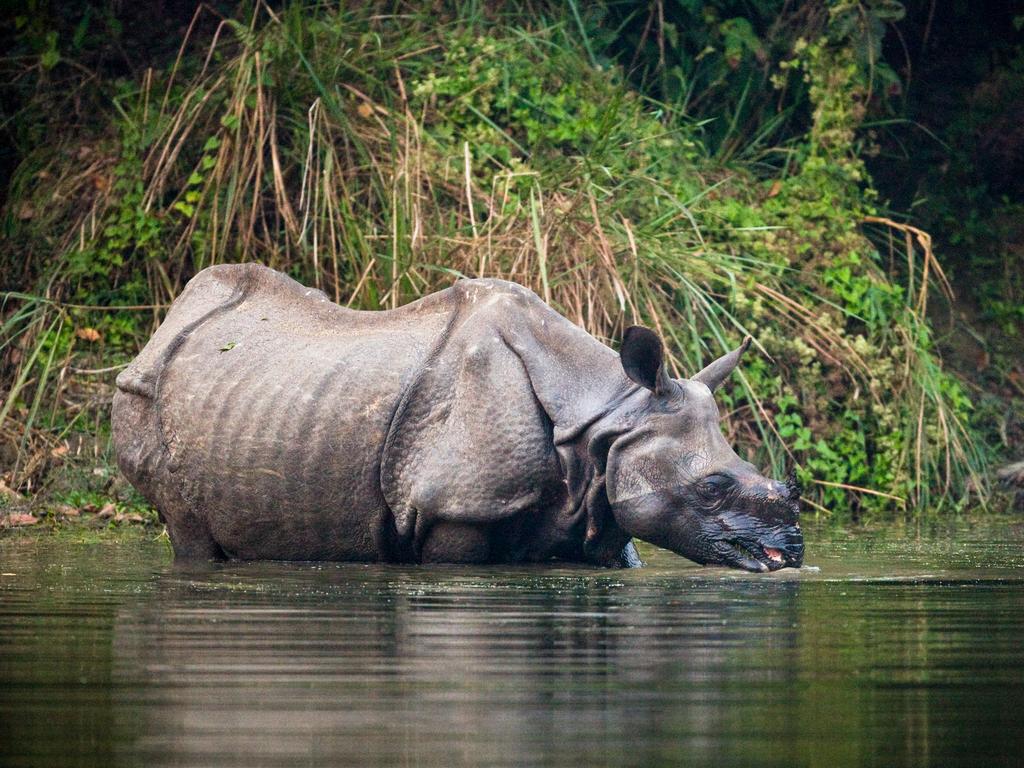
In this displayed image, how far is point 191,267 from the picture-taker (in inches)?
424

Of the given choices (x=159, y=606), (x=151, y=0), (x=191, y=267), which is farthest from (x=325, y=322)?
(x=151, y=0)

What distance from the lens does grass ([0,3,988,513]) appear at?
9.78 m

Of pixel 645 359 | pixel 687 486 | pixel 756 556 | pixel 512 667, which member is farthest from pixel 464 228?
pixel 512 667

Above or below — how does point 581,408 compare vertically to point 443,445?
above

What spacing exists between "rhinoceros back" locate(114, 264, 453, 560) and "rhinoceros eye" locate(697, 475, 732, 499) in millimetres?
1166

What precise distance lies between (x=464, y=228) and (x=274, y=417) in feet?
8.73

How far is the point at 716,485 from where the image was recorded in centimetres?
677

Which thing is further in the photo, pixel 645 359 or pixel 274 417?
pixel 274 417

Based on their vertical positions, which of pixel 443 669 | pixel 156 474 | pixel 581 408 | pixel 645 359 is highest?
pixel 443 669

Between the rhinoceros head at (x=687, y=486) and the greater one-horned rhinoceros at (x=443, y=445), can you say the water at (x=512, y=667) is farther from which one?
the greater one-horned rhinoceros at (x=443, y=445)

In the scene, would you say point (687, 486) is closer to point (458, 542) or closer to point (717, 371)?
point (717, 371)

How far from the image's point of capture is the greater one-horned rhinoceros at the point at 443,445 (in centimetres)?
684

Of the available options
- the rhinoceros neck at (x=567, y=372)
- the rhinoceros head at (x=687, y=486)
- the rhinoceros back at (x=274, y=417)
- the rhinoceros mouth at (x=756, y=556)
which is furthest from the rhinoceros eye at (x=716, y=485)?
the rhinoceros back at (x=274, y=417)

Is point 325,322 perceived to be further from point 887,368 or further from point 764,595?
point 887,368
